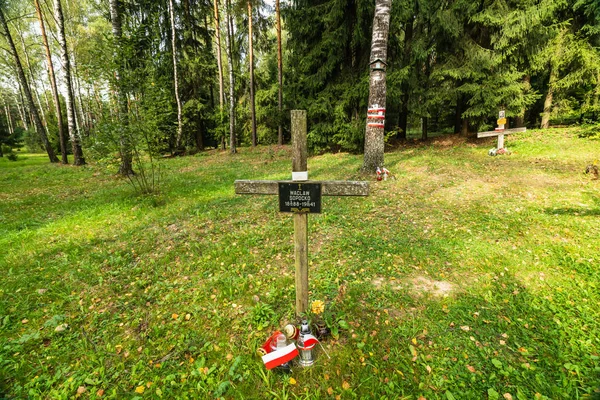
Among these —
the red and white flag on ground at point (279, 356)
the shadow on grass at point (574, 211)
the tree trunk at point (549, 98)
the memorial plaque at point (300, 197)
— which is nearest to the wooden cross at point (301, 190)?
the memorial plaque at point (300, 197)

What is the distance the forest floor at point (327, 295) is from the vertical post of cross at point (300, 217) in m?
0.65

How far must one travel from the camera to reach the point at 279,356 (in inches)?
96.2

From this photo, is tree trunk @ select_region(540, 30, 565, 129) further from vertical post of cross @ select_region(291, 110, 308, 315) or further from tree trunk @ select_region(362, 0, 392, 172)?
vertical post of cross @ select_region(291, 110, 308, 315)

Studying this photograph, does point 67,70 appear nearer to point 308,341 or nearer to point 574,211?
point 308,341

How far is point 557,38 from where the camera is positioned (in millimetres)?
12250

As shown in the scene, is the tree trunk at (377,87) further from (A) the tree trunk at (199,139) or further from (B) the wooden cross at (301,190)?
(A) the tree trunk at (199,139)

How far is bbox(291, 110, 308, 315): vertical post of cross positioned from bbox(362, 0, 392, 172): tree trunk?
5967 millimetres

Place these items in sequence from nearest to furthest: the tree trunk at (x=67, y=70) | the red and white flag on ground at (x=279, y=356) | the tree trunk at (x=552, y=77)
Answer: the red and white flag on ground at (x=279, y=356) < the tree trunk at (x=67, y=70) < the tree trunk at (x=552, y=77)

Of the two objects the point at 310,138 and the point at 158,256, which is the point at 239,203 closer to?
the point at 158,256

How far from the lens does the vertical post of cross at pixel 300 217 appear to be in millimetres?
2529

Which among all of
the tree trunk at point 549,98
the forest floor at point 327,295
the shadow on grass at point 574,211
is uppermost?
the tree trunk at point 549,98

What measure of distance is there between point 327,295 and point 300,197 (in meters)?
1.71

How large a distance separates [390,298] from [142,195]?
7371 millimetres

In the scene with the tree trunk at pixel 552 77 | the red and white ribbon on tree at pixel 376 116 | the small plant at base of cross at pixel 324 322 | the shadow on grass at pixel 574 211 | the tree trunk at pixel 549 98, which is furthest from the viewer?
the tree trunk at pixel 549 98
